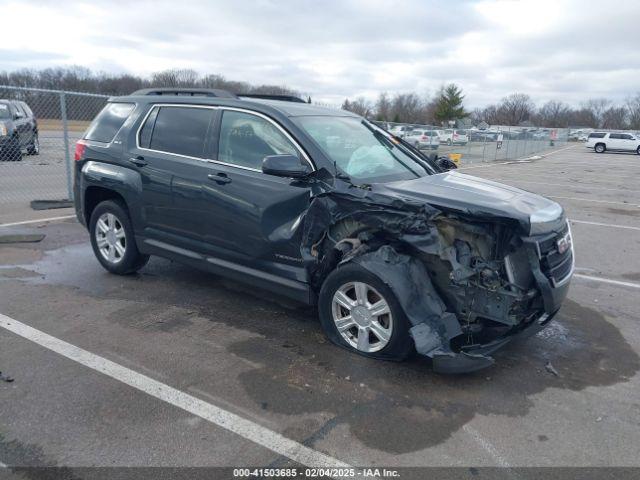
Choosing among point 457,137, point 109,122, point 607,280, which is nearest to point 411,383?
point 607,280

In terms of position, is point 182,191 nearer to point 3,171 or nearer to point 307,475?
point 307,475

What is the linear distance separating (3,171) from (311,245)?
12.4m

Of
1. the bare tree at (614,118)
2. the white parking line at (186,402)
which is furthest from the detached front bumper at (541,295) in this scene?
the bare tree at (614,118)

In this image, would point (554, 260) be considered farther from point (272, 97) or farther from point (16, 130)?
point (16, 130)

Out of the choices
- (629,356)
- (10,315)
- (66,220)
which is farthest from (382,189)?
(66,220)

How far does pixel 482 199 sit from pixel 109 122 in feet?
13.1

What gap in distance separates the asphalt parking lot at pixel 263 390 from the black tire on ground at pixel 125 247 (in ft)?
0.65

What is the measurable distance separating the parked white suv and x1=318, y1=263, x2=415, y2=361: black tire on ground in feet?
152

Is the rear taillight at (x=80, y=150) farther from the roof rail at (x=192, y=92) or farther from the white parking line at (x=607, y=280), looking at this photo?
the white parking line at (x=607, y=280)

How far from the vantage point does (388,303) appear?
375cm

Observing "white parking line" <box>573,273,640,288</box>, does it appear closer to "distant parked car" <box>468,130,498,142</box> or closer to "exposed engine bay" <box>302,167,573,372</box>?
"exposed engine bay" <box>302,167,573,372</box>

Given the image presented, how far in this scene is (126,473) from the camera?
2.69m

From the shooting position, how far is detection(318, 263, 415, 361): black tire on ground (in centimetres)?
372

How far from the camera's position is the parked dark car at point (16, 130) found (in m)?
12.8
